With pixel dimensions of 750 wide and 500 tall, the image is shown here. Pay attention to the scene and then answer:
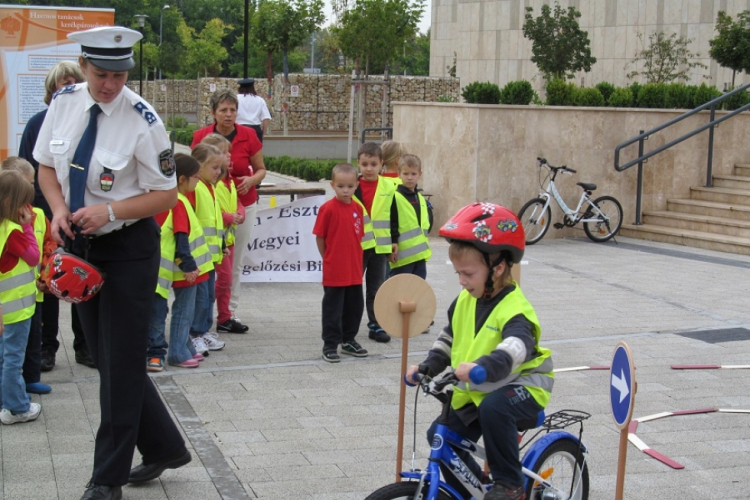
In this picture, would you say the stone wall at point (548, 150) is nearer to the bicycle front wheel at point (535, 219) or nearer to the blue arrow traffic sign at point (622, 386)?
the bicycle front wheel at point (535, 219)

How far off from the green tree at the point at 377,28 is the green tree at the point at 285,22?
6.76m

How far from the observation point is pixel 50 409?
5910mm

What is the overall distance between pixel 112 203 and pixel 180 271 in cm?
271

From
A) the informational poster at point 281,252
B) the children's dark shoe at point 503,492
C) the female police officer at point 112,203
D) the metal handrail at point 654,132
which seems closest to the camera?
the children's dark shoe at point 503,492

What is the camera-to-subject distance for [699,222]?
14641 millimetres

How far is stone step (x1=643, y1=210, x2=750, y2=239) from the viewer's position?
556 inches

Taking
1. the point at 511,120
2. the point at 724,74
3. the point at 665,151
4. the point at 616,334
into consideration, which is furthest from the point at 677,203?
the point at 724,74

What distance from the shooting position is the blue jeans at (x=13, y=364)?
216 inches

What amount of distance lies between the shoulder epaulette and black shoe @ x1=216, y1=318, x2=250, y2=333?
13.6 feet

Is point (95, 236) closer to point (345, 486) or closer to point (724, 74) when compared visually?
point (345, 486)

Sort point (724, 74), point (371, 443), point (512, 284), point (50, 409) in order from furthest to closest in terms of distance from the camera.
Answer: point (724, 74) < point (50, 409) < point (371, 443) < point (512, 284)

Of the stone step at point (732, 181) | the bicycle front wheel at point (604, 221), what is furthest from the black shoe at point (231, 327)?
the stone step at point (732, 181)

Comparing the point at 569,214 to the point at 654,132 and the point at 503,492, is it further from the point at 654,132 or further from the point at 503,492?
the point at 503,492

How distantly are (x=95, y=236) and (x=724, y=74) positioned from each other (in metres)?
35.6
